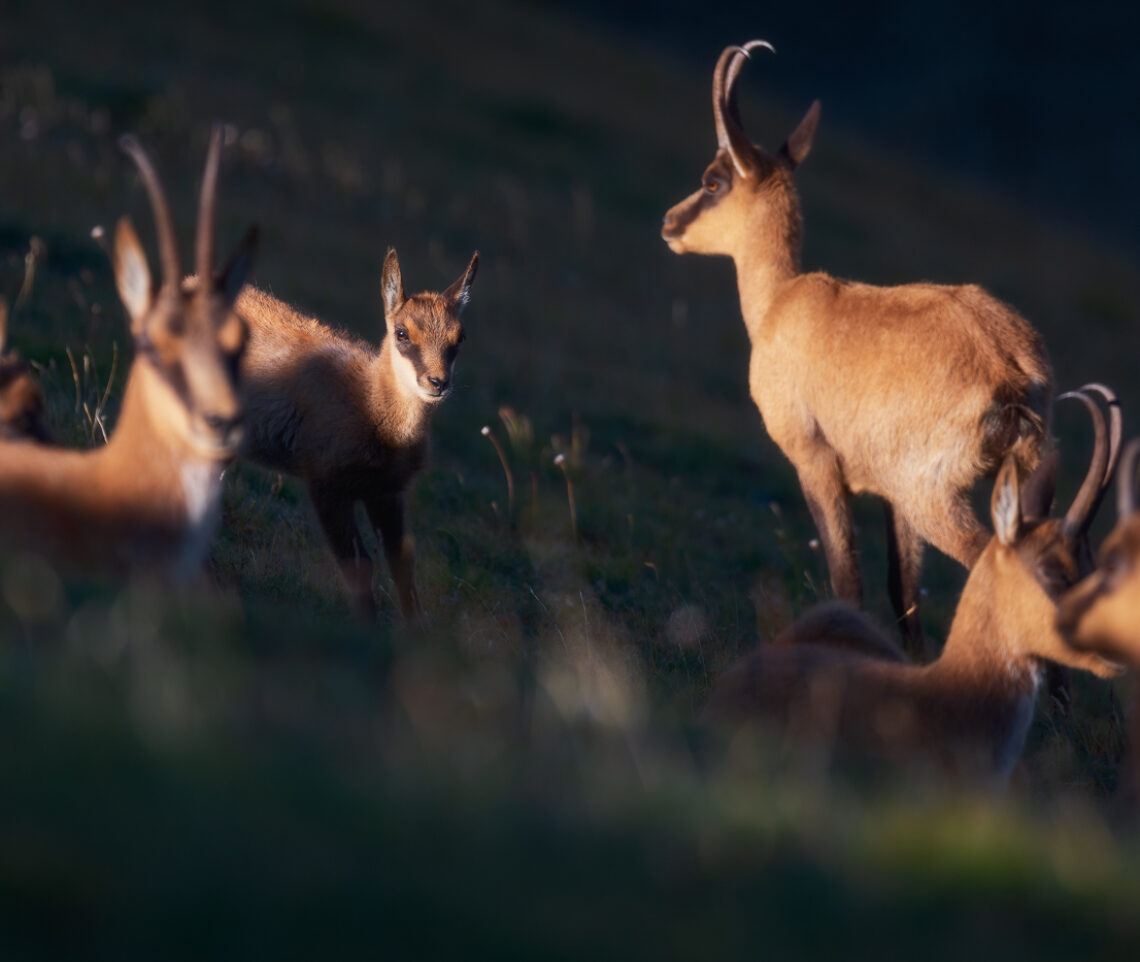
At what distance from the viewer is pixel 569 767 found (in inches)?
162

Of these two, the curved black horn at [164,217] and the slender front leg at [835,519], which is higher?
the curved black horn at [164,217]

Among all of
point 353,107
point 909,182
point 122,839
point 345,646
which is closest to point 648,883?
point 122,839

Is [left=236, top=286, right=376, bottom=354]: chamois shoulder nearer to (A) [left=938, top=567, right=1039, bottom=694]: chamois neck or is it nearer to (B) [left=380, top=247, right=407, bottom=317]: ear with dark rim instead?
(B) [left=380, top=247, right=407, bottom=317]: ear with dark rim

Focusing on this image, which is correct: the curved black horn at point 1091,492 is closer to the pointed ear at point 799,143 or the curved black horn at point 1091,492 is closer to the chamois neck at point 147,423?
the chamois neck at point 147,423

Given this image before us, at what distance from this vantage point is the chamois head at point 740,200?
10141 millimetres

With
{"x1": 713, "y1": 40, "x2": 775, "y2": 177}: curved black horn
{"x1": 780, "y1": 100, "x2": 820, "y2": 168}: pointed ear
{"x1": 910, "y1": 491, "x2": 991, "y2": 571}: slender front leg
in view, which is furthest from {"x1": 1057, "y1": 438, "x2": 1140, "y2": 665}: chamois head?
{"x1": 780, "y1": 100, "x2": 820, "y2": 168}: pointed ear

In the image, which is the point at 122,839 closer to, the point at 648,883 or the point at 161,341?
the point at 648,883

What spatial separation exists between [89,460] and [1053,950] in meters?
4.11

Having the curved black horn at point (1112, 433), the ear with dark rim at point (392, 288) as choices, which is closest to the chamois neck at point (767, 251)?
the ear with dark rim at point (392, 288)

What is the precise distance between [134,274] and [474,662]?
6.83 ft


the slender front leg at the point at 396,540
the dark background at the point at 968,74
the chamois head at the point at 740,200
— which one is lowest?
the slender front leg at the point at 396,540

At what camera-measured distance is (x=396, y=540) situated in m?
8.51

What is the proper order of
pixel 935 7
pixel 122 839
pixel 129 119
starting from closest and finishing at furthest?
pixel 122 839 → pixel 129 119 → pixel 935 7

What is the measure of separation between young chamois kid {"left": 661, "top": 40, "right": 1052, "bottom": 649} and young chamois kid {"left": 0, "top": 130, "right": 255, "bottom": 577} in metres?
4.15
